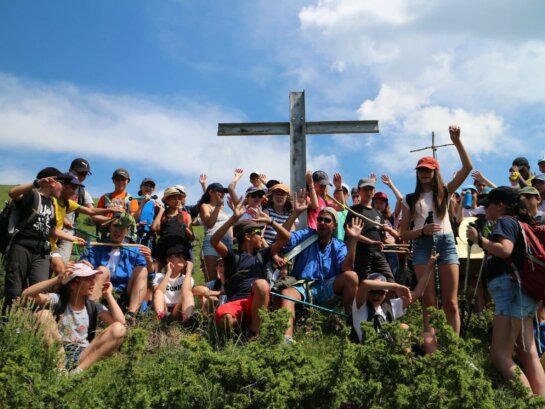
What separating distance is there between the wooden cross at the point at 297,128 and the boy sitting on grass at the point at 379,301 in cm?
292

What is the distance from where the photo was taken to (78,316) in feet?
17.1

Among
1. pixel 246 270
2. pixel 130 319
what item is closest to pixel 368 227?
pixel 246 270

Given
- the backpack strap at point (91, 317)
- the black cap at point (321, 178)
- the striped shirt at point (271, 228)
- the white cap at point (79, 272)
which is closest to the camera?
the white cap at point (79, 272)

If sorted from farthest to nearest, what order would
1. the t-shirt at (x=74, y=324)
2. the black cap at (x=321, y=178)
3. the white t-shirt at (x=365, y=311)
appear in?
1. the black cap at (x=321, y=178)
2. the white t-shirt at (x=365, y=311)
3. the t-shirt at (x=74, y=324)

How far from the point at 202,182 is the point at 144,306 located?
7.95 ft

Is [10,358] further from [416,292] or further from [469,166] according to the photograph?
[469,166]

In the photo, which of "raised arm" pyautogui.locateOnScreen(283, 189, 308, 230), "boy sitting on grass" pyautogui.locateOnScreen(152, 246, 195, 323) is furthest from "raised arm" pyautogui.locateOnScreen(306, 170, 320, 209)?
"boy sitting on grass" pyautogui.locateOnScreen(152, 246, 195, 323)

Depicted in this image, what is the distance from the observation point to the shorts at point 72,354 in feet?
15.5

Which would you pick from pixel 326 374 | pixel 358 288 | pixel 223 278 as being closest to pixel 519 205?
pixel 358 288

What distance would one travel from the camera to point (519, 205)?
4.74 m

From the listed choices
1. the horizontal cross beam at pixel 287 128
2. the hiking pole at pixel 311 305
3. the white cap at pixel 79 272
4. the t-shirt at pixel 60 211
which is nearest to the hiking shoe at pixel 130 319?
the white cap at pixel 79 272

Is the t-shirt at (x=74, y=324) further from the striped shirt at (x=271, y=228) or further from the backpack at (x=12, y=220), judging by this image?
the striped shirt at (x=271, y=228)

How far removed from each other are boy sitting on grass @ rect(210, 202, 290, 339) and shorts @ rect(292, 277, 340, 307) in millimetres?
497

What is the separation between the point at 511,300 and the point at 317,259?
2.43 metres
